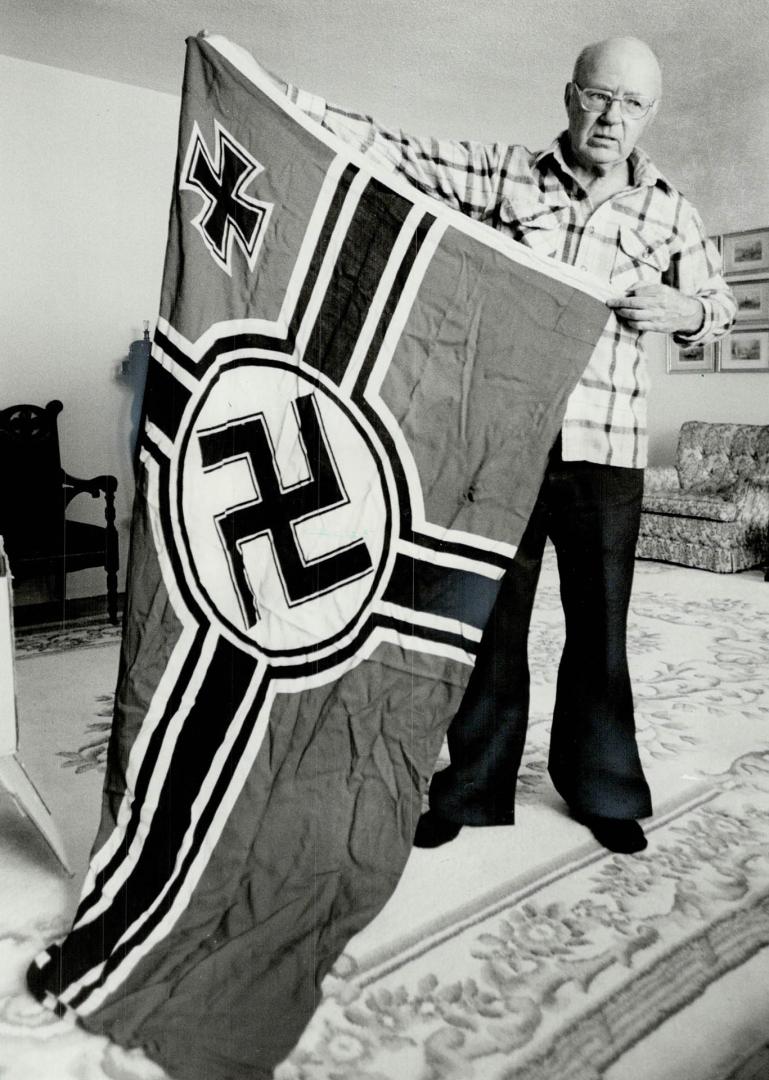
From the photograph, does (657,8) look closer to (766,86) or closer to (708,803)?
(766,86)

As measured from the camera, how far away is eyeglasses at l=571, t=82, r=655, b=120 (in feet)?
5.41

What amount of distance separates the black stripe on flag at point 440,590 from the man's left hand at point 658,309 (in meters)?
0.53

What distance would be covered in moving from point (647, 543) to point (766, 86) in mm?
2602

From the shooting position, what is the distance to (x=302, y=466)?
5.00 feet

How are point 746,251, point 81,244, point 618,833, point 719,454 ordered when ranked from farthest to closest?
point 746,251, point 719,454, point 81,244, point 618,833

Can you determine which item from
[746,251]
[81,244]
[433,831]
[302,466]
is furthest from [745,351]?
[302,466]

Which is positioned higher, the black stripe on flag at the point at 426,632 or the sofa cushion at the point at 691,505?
the black stripe on flag at the point at 426,632

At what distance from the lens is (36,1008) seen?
1393 millimetres

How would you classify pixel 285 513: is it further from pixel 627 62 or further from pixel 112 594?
pixel 112 594

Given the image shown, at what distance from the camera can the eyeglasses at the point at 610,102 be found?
165 cm

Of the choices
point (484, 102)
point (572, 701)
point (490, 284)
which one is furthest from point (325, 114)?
point (484, 102)

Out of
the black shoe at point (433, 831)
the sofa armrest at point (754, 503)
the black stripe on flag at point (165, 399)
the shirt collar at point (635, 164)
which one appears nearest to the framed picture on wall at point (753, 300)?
the sofa armrest at point (754, 503)

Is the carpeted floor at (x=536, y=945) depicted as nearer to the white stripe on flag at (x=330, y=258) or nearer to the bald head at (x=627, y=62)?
the white stripe on flag at (x=330, y=258)

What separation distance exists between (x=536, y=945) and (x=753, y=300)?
17.4 ft
